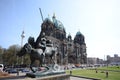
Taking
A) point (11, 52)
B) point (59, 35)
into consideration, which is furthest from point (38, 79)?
point (59, 35)

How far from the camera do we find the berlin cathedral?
294 feet

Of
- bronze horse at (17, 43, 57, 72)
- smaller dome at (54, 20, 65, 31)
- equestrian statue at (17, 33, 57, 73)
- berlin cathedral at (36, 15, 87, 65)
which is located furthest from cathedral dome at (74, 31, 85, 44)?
bronze horse at (17, 43, 57, 72)

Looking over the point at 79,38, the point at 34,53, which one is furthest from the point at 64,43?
the point at 34,53

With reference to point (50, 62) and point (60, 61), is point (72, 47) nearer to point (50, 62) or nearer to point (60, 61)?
A: point (60, 61)

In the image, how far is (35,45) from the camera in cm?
2000

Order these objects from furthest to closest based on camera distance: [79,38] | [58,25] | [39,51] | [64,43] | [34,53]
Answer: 1. [79,38]
2. [58,25]
3. [64,43]
4. [39,51]
5. [34,53]

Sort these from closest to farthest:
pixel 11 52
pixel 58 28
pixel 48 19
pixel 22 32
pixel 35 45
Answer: pixel 35 45 → pixel 22 32 → pixel 11 52 → pixel 48 19 → pixel 58 28

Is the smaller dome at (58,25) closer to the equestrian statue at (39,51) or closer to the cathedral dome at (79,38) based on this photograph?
the cathedral dome at (79,38)

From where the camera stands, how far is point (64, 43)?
4003 inches

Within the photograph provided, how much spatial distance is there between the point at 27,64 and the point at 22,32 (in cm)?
2366

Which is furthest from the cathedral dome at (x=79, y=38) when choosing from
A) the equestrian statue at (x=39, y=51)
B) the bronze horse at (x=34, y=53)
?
the bronze horse at (x=34, y=53)

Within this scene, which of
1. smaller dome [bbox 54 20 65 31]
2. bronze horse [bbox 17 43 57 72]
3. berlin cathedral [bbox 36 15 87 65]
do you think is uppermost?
smaller dome [bbox 54 20 65 31]

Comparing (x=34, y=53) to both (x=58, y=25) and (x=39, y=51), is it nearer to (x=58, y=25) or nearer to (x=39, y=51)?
(x=39, y=51)

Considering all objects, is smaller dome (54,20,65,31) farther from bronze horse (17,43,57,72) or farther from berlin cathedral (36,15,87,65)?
bronze horse (17,43,57,72)
